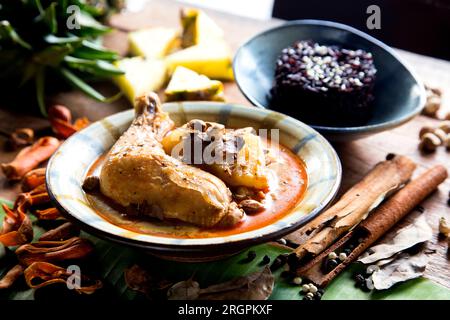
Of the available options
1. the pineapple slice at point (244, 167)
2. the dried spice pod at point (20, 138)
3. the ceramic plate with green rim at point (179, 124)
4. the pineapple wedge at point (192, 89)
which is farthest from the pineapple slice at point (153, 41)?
the pineapple slice at point (244, 167)

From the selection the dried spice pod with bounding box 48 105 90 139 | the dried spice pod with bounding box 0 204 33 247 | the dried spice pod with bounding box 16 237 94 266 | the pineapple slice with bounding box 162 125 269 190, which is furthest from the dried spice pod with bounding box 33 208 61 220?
the dried spice pod with bounding box 48 105 90 139

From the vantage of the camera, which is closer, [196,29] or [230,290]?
[230,290]

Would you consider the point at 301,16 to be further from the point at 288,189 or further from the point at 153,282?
the point at 153,282

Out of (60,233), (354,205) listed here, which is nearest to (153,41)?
(60,233)

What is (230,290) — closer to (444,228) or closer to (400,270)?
(400,270)
